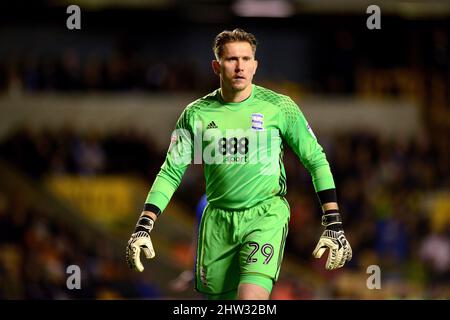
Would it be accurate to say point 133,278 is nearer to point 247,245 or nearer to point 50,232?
point 50,232

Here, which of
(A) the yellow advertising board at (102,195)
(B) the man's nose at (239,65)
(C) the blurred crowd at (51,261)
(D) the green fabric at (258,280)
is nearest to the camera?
(D) the green fabric at (258,280)

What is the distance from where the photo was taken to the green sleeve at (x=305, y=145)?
6.66 m

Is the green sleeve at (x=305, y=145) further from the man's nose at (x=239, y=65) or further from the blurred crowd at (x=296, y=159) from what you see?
the blurred crowd at (x=296, y=159)

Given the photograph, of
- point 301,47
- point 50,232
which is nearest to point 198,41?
point 301,47

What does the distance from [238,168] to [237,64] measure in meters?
0.69

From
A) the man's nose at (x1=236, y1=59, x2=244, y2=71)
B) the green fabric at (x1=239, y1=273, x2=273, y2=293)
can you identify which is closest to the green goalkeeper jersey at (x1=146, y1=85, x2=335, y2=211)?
the man's nose at (x1=236, y1=59, x2=244, y2=71)

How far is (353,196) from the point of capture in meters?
16.3

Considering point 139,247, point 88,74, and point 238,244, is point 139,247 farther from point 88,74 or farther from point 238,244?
point 88,74

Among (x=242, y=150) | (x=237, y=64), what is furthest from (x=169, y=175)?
(x=237, y=64)

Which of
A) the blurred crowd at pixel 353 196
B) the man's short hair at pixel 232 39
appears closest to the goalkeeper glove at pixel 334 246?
the man's short hair at pixel 232 39

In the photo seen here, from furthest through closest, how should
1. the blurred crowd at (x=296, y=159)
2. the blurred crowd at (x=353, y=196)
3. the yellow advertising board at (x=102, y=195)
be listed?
the yellow advertising board at (x=102, y=195) → the blurred crowd at (x=353, y=196) → the blurred crowd at (x=296, y=159)

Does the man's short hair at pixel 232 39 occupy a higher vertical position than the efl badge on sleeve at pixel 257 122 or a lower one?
higher

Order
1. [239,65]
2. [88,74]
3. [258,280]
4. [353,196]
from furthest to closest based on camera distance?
[88,74]
[353,196]
[239,65]
[258,280]
